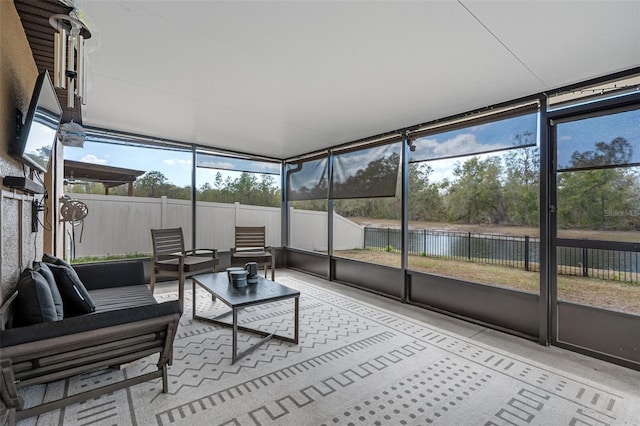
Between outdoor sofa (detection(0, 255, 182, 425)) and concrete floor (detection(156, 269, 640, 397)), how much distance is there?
2.58 m

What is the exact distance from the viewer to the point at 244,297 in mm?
2438

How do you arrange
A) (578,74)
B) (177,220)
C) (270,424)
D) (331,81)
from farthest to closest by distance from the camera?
1. (177,220)
2. (331,81)
3. (578,74)
4. (270,424)

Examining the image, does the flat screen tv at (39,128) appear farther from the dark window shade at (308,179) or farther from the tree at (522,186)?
the tree at (522,186)

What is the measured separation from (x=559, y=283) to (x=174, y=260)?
4093mm

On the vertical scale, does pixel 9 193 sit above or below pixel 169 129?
below

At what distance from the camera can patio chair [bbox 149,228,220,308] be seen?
3.45 m

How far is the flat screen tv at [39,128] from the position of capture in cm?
158

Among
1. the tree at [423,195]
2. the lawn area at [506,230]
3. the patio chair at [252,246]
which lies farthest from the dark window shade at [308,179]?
the tree at [423,195]

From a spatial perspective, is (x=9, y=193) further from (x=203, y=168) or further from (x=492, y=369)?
(x=203, y=168)

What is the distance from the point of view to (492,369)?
215 cm

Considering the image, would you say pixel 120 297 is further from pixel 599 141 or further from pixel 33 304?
pixel 599 141

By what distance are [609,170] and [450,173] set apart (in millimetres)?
1672

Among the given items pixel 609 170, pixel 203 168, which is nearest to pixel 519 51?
pixel 609 170

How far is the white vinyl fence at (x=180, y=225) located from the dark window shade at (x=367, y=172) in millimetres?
976
